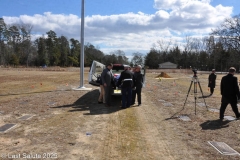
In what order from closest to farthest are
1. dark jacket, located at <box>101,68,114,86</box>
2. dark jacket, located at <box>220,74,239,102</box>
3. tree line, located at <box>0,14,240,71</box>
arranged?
dark jacket, located at <box>220,74,239,102</box> < dark jacket, located at <box>101,68,114,86</box> < tree line, located at <box>0,14,240,71</box>

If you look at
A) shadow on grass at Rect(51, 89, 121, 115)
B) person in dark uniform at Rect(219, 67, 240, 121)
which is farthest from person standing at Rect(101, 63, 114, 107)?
person in dark uniform at Rect(219, 67, 240, 121)

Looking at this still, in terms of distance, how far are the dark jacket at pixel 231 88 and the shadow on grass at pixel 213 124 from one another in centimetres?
83

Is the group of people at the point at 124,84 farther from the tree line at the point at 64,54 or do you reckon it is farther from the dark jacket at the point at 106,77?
the tree line at the point at 64,54

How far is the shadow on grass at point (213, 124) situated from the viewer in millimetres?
6984

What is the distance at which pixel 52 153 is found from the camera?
4727 mm

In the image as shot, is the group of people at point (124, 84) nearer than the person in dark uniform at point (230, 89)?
No

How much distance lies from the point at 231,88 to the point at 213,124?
1.33m

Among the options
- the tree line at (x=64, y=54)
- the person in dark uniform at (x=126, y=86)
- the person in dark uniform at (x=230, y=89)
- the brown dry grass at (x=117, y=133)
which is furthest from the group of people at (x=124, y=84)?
the tree line at (x=64, y=54)

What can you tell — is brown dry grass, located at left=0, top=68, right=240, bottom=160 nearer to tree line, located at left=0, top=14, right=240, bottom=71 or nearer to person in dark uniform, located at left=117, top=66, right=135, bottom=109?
person in dark uniform, located at left=117, top=66, right=135, bottom=109

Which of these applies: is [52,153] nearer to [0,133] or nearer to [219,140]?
[0,133]

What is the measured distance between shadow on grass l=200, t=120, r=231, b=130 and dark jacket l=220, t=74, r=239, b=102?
0.83 metres

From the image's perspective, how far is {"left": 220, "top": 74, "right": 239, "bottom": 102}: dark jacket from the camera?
768cm

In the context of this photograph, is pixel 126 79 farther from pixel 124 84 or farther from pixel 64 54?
pixel 64 54

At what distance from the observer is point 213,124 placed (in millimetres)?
7336
